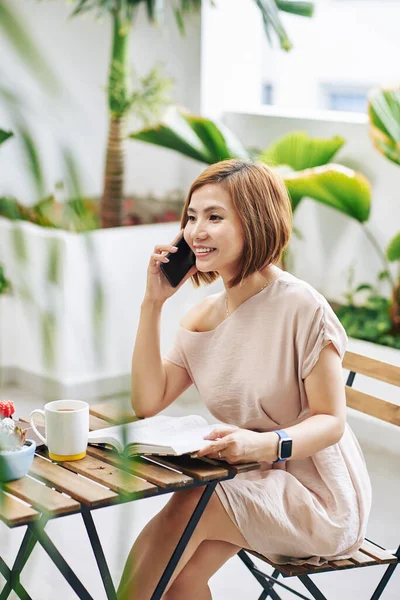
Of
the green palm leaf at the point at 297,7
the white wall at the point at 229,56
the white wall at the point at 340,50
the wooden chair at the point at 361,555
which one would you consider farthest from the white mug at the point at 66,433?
the white wall at the point at 340,50

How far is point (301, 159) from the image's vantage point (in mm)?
4852

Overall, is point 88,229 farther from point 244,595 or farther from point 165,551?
point 244,595

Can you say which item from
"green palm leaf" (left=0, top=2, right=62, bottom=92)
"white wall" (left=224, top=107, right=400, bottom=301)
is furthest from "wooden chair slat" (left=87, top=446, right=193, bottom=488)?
"white wall" (left=224, top=107, right=400, bottom=301)

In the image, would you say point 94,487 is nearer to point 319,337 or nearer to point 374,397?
point 319,337

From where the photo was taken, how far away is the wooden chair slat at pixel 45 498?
1.38m

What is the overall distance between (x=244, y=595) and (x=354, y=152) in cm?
284

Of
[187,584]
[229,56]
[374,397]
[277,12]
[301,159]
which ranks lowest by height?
[187,584]

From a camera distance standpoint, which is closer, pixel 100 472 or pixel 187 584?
pixel 100 472

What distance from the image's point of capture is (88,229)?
0.26m

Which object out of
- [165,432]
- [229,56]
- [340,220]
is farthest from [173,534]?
[229,56]

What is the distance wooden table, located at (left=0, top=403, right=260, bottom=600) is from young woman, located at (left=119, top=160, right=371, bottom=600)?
72mm

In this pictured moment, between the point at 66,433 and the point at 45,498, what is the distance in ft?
Result: 0.76

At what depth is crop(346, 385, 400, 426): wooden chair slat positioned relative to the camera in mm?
2119

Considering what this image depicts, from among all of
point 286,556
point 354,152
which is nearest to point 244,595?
point 286,556
